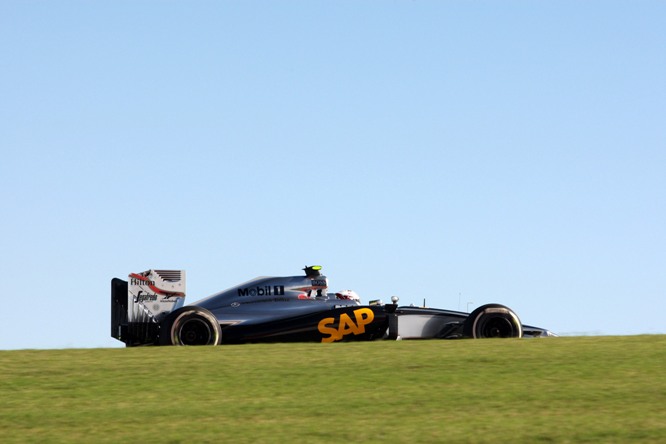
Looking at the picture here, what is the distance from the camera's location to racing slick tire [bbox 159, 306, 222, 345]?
1398 cm

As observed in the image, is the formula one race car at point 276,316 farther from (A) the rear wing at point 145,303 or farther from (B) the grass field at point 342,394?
(B) the grass field at point 342,394

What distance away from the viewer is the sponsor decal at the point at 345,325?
48.8ft

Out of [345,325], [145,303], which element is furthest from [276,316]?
[145,303]

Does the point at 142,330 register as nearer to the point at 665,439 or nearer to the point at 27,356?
the point at 27,356

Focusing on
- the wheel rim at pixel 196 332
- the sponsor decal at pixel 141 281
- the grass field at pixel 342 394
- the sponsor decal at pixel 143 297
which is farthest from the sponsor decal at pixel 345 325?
the grass field at pixel 342 394

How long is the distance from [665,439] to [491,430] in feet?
3.99

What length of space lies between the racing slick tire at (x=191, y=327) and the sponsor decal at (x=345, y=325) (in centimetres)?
175

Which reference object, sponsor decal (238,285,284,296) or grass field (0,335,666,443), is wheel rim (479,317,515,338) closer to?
grass field (0,335,666,443)

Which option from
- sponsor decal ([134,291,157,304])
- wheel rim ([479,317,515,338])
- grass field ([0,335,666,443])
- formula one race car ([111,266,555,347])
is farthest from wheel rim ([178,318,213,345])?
wheel rim ([479,317,515,338])

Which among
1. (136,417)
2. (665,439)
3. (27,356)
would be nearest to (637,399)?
(665,439)

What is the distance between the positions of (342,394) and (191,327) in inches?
247

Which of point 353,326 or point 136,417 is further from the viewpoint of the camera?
point 353,326

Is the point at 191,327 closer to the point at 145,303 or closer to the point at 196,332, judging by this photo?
the point at 196,332

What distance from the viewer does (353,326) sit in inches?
590
